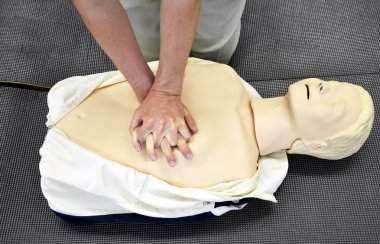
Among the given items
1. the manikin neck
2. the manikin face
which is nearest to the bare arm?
the manikin neck

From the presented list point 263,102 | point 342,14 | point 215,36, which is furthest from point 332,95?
point 342,14

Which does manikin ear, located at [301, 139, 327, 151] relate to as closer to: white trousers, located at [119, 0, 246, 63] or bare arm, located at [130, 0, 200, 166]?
bare arm, located at [130, 0, 200, 166]

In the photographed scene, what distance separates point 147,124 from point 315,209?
721 mm

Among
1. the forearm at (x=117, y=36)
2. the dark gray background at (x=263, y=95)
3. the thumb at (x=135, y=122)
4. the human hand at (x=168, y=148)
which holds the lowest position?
the dark gray background at (x=263, y=95)

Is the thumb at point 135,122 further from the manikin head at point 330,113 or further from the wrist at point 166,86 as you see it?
the manikin head at point 330,113

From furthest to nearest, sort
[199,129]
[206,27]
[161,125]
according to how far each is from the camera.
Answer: [206,27]
[199,129]
[161,125]

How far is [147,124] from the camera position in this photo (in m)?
1.21

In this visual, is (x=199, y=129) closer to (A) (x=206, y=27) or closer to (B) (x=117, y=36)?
(B) (x=117, y=36)

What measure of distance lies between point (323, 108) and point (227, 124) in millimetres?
309

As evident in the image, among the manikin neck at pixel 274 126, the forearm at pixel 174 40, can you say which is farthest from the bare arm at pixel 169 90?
the manikin neck at pixel 274 126

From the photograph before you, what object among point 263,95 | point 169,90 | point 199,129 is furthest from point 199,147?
point 263,95

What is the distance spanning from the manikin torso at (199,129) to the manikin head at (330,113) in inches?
6.7

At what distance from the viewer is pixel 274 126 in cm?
135

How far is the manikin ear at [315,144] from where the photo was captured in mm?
1349
